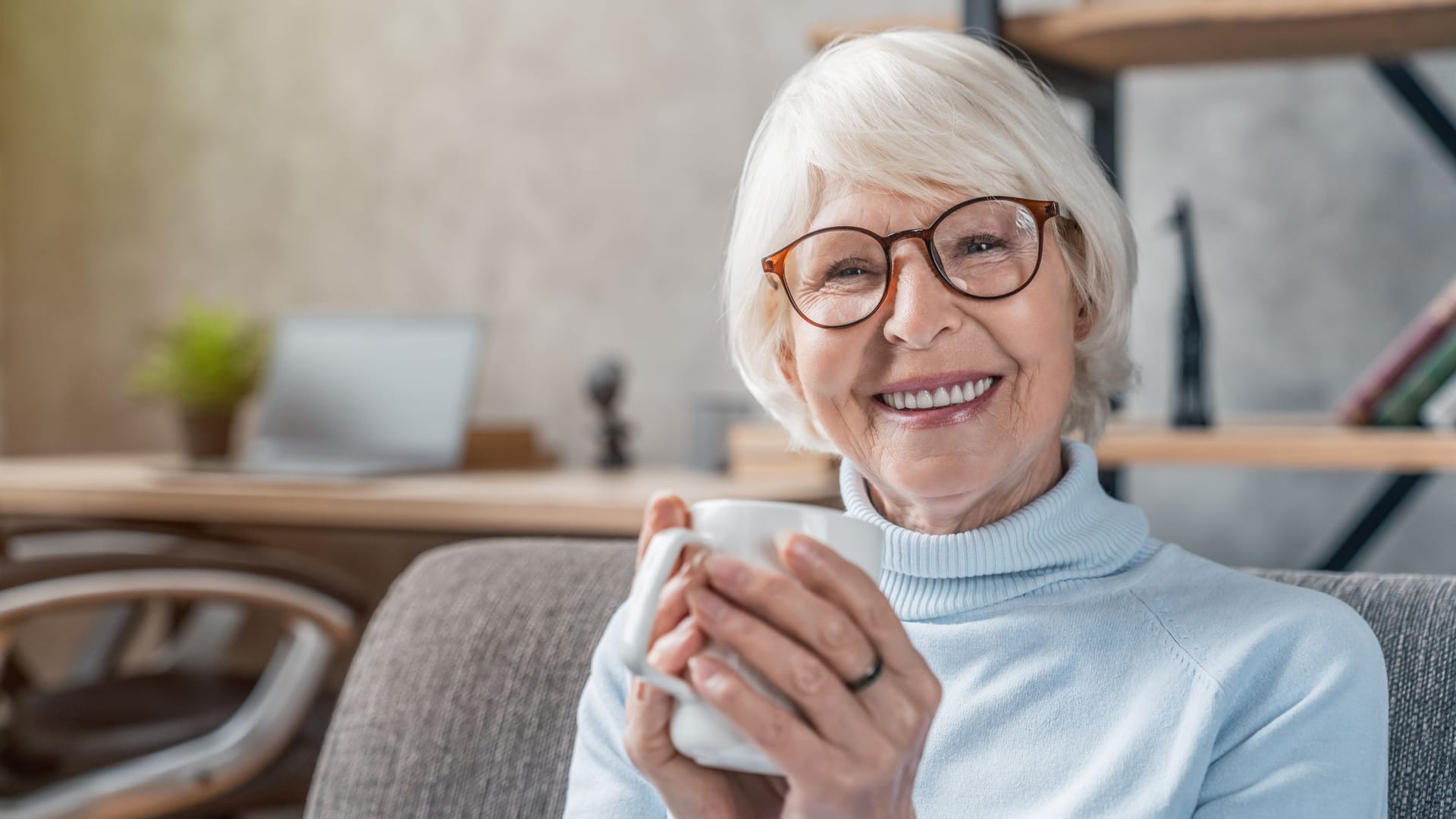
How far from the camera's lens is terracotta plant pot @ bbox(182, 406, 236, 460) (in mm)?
2682

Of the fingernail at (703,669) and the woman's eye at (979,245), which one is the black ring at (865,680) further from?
the woman's eye at (979,245)

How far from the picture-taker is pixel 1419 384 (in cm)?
173

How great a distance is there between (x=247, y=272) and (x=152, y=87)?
0.49 m

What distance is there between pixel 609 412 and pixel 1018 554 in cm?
169

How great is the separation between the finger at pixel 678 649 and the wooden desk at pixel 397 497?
120 cm

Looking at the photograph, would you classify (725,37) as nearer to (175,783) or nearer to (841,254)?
(175,783)

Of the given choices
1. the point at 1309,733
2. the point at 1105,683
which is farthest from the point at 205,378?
the point at 1309,733

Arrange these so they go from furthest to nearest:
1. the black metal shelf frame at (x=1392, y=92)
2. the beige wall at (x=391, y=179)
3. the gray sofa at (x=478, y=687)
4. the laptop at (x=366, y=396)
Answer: the beige wall at (x=391, y=179)
the laptop at (x=366, y=396)
the black metal shelf frame at (x=1392, y=92)
the gray sofa at (x=478, y=687)

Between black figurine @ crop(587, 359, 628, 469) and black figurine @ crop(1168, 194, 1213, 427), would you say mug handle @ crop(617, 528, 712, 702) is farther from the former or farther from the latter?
black figurine @ crop(587, 359, 628, 469)

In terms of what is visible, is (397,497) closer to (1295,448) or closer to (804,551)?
(1295,448)

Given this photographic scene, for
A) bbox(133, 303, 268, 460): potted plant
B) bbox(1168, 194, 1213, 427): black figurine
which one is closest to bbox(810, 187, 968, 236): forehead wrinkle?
bbox(1168, 194, 1213, 427): black figurine

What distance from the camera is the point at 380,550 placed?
300cm

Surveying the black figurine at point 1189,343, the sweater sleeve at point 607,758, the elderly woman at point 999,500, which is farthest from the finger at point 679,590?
the black figurine at point 1189,343

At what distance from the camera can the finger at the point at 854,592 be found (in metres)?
0.62
